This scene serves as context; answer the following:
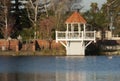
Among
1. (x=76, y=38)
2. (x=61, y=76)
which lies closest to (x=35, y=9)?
(x=76, y=38)

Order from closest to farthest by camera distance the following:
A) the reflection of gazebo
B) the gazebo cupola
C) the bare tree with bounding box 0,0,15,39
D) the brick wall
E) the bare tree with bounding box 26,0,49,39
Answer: the reflection of gazebo
the gazebo cupola
the brick wall
the bare tree with bounding box 0,0,15,39
the bare tree with bounding box 26,0,49,39

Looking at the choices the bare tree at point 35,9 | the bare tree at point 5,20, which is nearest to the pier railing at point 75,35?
the bare tree at point 5,20

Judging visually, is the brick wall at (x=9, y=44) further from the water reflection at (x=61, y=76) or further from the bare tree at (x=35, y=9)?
the water reflection at (x=61, y=76)

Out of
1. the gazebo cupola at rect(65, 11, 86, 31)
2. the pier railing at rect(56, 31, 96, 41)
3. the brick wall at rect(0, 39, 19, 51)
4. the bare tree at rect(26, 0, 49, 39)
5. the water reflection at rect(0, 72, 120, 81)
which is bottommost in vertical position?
the water reflection at rect(0, 72, 120, 81)

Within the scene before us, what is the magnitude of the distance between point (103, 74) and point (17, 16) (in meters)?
59.5

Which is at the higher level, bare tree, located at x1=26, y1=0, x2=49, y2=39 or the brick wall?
bare tree, located at x1=26, y1=0, x2=49, y2=39

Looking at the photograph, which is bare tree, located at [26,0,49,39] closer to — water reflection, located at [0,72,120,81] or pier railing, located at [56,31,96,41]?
pier railing, located at [56,31,96,41]

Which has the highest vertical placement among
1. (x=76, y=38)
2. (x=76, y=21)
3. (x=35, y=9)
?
(x=35, y=9)

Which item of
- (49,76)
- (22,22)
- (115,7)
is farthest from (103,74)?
(115,7)

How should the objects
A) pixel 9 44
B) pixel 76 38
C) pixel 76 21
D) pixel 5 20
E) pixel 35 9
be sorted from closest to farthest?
pixel 76 38 < pixel 76 21 < pixel 9 44 < pixel 5 20 < pixel 35 9

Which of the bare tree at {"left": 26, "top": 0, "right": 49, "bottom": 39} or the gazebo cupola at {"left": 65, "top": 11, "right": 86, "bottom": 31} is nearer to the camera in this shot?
the gazebo cupola at {"left": 65, "top": 11, "right": 86, "bottom": 31}

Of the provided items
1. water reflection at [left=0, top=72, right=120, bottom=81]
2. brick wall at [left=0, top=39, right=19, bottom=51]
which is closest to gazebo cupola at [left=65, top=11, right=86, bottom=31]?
brick wall at [left=0, top=39, right=19, bottom=51]

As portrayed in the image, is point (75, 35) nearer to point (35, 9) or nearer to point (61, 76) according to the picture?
point (35, 9)

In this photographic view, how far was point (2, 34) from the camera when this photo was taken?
113 meters
